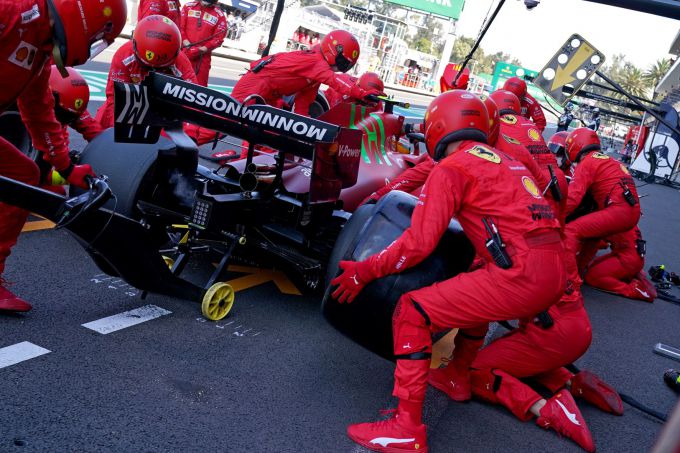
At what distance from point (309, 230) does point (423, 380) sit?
155 cm

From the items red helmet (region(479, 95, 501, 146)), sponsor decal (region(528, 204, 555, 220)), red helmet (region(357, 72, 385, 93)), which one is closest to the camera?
sponsor decal (region(528, 204, 555, 220))

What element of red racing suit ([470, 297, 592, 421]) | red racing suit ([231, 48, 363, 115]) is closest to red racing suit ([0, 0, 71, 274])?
red racing suit ([470, 297, 592, 421])

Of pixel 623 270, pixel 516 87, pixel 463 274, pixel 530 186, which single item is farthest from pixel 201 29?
pixel 463 274

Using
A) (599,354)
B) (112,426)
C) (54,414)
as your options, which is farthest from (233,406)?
(599,354)

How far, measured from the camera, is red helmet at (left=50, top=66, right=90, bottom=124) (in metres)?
4.84

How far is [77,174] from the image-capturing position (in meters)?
3.70

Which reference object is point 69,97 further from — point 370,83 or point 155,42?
point 370,83

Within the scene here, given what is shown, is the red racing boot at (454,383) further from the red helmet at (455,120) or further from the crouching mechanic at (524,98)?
the crouching mechanic at (524,98)

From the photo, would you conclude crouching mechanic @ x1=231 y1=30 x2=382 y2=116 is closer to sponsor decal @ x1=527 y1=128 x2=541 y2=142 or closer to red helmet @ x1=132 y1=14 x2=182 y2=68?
sponsor decal @ x1=527 y1=128 x2=541 y2=142

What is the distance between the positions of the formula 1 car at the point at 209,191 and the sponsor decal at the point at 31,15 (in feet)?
2.63

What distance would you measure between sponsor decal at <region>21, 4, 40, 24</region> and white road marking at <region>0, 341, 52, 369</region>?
150cm

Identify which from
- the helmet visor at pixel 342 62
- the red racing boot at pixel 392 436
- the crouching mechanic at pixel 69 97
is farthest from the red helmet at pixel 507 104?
the red racing boot at pixel 392 436

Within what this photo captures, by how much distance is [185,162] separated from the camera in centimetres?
472

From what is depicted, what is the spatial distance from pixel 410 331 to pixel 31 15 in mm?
2273
